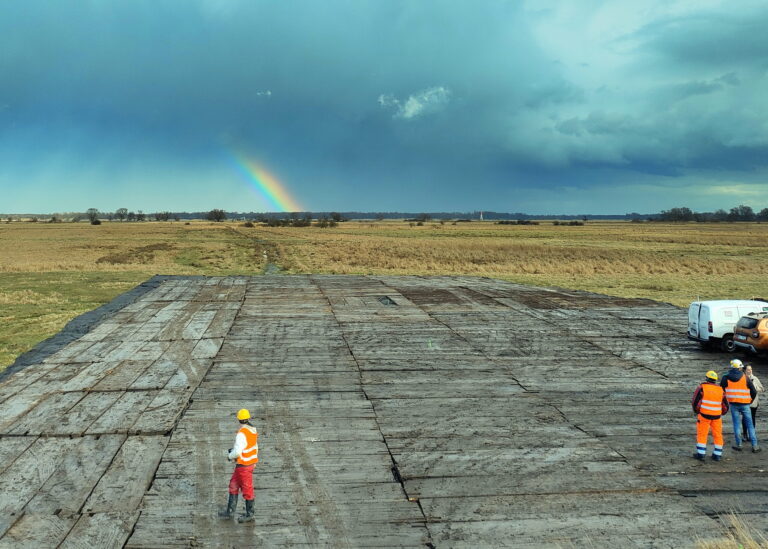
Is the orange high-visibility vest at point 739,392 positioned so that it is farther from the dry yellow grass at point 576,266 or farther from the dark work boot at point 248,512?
the dry yellow grass at point 576,266

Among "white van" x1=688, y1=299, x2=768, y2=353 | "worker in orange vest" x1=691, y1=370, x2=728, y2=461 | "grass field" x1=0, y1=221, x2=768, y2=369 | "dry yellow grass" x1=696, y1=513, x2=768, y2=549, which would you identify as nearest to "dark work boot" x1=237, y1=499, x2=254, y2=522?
"dry yellow grass" x1=696, y1=513, x2=768, y2=549

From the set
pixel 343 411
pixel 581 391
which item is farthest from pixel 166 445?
pixel 581 391

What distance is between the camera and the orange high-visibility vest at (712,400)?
945cm

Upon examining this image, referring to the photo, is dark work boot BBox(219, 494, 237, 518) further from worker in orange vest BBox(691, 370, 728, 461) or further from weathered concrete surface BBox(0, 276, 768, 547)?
worker in orange vest BBox(691, 370, 728, 461)

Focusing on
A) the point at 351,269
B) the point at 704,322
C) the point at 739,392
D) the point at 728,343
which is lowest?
the point at 351,269

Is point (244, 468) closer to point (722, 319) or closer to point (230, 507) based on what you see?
point (230, 507)

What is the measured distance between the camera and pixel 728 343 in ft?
58.3

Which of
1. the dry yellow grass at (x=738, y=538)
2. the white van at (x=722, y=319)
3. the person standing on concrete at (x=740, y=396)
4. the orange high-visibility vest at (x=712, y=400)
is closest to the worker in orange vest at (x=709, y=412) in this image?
the orange high-visibility vest at (x=712, y=400)

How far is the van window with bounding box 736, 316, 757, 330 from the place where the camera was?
16569 millimetres

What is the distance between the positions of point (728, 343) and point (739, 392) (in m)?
8.83

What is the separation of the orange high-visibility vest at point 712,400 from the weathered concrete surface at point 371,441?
2.99ft

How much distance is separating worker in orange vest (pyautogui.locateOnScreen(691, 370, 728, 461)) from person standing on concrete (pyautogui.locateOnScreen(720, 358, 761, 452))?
445 millimetres

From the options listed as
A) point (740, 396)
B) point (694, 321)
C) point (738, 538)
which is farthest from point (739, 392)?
point (694, 321)

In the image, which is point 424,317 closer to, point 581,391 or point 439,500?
point 581,391
